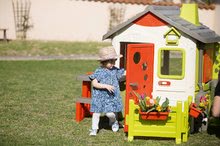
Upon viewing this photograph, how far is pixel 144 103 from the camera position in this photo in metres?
6.48

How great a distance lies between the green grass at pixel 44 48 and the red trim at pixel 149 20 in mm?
11136

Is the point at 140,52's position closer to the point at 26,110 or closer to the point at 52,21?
the point at 26,110

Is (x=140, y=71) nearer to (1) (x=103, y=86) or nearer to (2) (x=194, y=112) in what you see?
(1) (x=103, y=86)

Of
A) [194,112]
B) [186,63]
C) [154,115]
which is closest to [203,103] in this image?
[194,112]

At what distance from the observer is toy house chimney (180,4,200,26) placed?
7359 millimetres

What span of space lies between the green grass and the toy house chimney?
36.7ft

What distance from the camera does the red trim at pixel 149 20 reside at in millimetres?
7168

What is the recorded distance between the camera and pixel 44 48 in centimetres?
Result: 1875

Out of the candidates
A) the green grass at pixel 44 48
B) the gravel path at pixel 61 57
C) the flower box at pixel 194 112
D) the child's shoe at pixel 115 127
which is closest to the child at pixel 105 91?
the child's shoe at pixel 115 127

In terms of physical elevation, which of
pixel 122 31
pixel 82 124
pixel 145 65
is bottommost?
pixel 82 124

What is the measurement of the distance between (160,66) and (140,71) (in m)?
0.32

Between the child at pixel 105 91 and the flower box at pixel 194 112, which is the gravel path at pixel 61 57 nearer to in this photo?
the child at pixel 105 91

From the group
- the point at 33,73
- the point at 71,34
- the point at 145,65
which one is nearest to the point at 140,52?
the point at 145,65

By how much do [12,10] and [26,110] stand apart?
13223 millimetres
